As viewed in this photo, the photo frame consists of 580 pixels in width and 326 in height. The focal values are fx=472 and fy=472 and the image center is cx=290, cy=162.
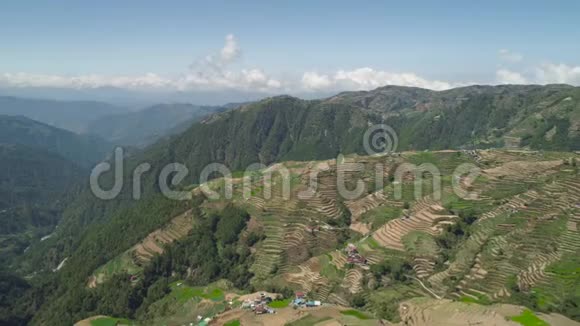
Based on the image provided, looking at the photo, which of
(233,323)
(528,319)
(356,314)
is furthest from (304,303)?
(528,319)

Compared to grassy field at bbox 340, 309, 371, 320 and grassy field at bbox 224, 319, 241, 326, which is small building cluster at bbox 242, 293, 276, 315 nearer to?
grassy field at bbox 224, 319, 241, 326

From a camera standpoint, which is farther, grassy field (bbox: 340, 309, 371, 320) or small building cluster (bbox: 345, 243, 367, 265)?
small building cluster (bbox: 345, 243, 367, 265)

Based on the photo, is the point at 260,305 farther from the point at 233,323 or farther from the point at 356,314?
the point at 356,314

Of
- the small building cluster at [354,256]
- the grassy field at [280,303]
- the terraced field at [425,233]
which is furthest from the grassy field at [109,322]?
the small building cluster at [354,256]

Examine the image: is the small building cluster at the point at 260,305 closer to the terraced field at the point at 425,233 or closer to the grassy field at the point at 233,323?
the grassy field at the point at 233,323

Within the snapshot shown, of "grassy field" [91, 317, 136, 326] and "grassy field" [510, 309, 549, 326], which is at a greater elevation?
"grassy field" [510, 309, 549, 326]

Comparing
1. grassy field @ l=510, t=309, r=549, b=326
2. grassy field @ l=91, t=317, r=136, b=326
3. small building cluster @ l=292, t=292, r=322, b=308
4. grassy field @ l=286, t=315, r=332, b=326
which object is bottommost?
grassy field @ l=91, t=317, r=136, b=326

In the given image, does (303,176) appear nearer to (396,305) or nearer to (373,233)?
(373,233)

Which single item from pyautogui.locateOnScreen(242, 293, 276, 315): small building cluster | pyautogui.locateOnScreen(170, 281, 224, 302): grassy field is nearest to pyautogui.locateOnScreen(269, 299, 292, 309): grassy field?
pyautogui.locateOnScreen(242, 293, 276, 315): small building cluster
